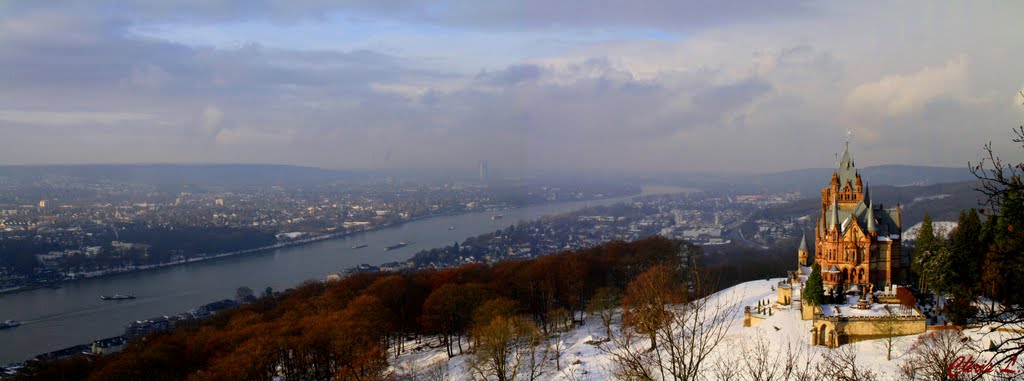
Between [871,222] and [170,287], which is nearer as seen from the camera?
[871,222]

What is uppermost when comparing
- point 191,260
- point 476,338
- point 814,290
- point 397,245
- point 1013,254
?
point 1013,254

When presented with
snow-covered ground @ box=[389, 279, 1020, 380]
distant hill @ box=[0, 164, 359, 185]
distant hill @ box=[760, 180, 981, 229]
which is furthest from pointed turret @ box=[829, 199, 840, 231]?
distant hill @ box=[0, 164, 359, 185]

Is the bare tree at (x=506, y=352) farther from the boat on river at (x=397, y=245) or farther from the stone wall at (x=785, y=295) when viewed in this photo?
the boat on river at (x=397, y=245)

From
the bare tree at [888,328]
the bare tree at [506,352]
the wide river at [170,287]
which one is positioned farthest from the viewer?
the wide river at [170,287]

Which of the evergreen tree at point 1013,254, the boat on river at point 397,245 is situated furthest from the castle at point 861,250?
the boat on river at point 397,245

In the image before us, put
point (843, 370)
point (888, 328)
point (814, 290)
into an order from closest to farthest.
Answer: point (843, 370) → point (888, 328) → point (814, 290)

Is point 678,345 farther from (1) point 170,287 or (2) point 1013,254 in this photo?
(1) point 170,287

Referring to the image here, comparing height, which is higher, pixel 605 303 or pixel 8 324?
pixel 605 303

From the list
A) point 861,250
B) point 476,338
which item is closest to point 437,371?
point 476,338
